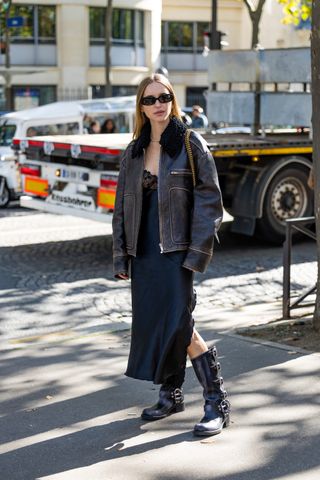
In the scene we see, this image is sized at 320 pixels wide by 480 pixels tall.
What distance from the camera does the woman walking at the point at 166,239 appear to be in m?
5.28

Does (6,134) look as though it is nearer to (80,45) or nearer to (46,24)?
(46,24)

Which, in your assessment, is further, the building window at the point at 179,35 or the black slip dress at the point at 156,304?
the building window at the point at 179,35

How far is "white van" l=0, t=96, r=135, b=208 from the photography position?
Answer: 57.3ft

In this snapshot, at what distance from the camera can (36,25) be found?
3991cm

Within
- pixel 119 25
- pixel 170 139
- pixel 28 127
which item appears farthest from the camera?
pixel 119 25

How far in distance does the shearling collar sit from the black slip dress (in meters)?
0.16

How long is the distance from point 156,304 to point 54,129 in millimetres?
13386

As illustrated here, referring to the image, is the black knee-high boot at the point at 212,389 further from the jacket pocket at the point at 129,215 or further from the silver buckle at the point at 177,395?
the jacket pocket at the point at 129,215

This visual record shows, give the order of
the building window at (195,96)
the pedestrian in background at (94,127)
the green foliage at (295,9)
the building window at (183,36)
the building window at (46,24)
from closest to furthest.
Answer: the green foliage at (295,9), the pedestrian in background at (94,127), the building window at (46,24), the building window at (183,36), the building window at (195,96)

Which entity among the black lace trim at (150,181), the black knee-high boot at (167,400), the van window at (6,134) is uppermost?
the black lace trim at (150,181)

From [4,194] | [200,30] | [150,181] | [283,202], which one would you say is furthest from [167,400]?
[200,30]

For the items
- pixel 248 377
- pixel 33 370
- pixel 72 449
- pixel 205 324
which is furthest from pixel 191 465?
pixel 205 324

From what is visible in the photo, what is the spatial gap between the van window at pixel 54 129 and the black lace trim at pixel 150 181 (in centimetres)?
1264

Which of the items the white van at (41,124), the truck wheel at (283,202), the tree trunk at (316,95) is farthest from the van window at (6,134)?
the tree trunk at (316,95)
